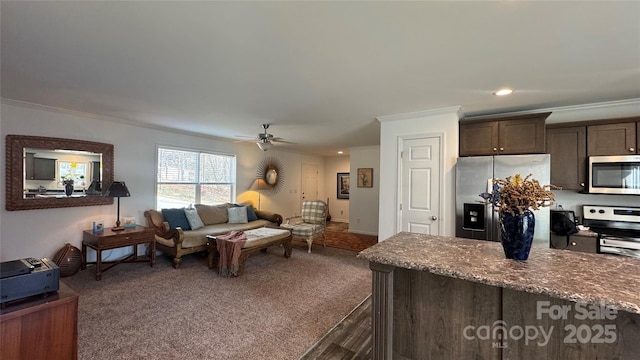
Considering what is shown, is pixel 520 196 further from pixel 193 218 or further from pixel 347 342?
pixel 193 218

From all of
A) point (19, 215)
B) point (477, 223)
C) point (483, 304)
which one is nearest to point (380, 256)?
point (483, 304)

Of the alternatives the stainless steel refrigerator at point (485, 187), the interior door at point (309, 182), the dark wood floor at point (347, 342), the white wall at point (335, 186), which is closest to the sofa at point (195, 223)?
the interior door at point (309, 182)

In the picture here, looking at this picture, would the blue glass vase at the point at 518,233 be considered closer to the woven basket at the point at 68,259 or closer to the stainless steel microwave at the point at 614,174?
the stainless steel microwave at the point at 614,174

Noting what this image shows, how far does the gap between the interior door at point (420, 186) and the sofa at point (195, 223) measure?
121 inches

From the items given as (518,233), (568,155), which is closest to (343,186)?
(568,155)

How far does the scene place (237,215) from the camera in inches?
219

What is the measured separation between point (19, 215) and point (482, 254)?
5.39 metres

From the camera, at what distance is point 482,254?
167cm

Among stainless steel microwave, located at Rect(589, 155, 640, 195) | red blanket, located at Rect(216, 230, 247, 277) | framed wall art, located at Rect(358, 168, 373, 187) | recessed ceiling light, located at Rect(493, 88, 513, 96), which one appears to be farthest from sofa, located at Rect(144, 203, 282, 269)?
stainless steel microwave, located at Rect(589, 155, 640, 195)

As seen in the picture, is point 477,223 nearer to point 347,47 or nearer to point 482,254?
point 482,254

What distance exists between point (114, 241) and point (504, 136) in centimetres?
549

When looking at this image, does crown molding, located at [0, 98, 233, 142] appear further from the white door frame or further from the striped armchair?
the white door frame

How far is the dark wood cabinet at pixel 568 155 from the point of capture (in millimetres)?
2951

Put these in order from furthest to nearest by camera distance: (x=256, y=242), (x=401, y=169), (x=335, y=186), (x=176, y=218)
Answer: (x=335, y=186), (x=176, y=218), (x=256, y=242), (x=401, y=169)
